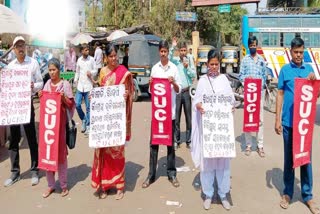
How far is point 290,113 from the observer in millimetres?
4086

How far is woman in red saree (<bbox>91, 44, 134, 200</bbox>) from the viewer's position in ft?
14.5

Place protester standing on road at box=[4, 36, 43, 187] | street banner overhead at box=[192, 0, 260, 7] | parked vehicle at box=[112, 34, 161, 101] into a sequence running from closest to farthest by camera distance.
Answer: protester standing on road at box=[4, 36, 43, 187] < parked vehicle at box=[112, 34, 161, 101] < street banner overhead at box=[192, 0, 260, 7]

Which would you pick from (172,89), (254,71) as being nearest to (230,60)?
(254,71)

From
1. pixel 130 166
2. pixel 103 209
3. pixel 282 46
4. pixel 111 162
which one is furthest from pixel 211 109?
pixel 282 46

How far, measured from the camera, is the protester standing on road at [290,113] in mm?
4031

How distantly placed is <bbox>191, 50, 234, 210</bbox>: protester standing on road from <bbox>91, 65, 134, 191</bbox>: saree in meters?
0.85

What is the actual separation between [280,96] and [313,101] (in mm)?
366

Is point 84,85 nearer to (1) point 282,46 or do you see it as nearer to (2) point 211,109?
(2) point 211,109

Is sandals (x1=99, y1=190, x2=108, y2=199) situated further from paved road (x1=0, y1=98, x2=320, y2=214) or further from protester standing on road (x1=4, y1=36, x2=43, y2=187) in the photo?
protester standing on road (x1=4, y1=36, x2=43, y2=187)

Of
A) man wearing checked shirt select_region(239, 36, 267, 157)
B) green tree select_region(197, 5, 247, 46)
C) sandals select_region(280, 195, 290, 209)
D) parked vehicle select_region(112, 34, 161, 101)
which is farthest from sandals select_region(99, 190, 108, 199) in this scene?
green tree select_region(197, 5, 247, 46)

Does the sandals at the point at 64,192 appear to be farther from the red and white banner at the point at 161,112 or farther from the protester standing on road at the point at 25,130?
the red and white banner at the point at 161,112

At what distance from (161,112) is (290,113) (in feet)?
5.20

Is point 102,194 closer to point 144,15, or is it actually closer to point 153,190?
point 153,190

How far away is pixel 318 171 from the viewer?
5.44 meters
